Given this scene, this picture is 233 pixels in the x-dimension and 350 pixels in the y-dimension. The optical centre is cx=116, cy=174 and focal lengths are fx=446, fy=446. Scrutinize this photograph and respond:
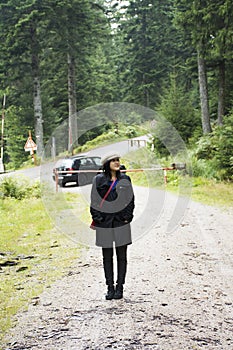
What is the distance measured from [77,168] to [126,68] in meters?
31.1

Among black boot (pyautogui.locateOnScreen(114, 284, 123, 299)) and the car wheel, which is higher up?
the car wheel

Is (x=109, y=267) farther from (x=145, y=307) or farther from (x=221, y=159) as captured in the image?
(x=221, y=159)

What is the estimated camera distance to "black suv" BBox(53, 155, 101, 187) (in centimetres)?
2192

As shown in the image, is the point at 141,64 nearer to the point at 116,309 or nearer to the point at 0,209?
the point at 0,209

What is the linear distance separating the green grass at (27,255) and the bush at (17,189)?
1881 mm

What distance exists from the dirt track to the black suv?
13547 millimetres

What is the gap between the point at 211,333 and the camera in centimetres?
445

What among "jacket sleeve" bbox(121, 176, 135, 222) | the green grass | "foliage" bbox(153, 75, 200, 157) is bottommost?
the green grass

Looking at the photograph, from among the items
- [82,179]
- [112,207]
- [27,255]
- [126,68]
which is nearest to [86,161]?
[82,179]

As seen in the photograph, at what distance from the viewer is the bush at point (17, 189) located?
1622 cm

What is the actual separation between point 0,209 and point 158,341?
10.4m

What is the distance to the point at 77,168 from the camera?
2247cm

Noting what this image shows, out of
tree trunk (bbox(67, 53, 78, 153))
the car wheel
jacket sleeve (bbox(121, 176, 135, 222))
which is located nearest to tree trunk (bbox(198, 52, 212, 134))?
the car wheel

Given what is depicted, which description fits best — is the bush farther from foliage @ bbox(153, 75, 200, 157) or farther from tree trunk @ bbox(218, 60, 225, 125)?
tree trunk @ bbox(218, 60, 225, 125)
